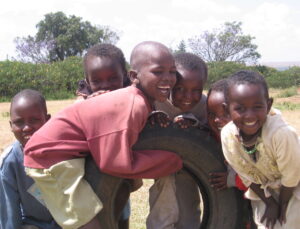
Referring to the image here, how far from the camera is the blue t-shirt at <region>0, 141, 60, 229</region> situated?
111 inches

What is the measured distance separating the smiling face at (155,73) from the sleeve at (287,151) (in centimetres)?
74

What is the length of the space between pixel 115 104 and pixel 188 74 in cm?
82

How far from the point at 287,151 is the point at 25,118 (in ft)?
5.98

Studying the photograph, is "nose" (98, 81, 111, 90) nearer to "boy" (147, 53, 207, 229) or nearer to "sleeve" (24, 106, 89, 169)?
"boy" (147, 53, 207, 229)

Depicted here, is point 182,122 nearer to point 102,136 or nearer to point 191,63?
point 191,63

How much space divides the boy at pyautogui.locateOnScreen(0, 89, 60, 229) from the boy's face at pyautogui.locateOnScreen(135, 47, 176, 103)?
0.87 metres

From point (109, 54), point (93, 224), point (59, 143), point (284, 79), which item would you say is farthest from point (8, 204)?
point (284, 79)

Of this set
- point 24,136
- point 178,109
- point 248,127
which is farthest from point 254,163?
point 24,136

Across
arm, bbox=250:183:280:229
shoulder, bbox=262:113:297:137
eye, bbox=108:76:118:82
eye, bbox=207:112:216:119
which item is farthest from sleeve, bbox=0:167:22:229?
shoulder, bbox=262:113:297:137

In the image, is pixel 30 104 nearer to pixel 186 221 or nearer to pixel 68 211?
pixel 68 211

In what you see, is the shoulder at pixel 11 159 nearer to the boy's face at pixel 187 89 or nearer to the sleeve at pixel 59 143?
the sleeve at pixel 59 143

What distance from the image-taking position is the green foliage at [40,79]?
20.2 meters

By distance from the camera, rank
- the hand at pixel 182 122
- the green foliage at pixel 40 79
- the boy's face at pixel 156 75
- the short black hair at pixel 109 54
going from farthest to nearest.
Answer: the green foliage at pixel 40 79, the short black hair at pixel 109 54, the hand at pixel 182 122, the boy's face at pixel 156 75

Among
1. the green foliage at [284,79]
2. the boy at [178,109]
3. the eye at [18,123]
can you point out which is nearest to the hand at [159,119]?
the boy at [178,109]
